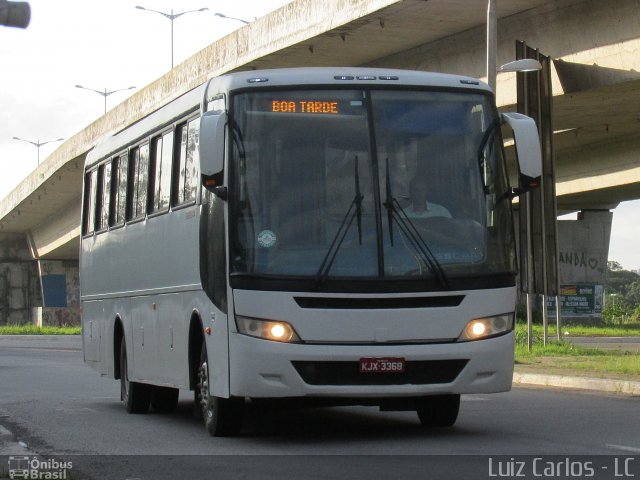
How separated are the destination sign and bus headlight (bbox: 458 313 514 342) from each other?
6.93ft

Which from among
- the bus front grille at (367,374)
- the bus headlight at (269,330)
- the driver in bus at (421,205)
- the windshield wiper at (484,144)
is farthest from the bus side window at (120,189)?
the bus front grille at (367,374)

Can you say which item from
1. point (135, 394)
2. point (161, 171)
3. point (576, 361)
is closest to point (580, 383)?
point (576, 361)

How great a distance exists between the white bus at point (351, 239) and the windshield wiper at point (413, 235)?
11 mm

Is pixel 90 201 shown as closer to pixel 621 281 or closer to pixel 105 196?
pixel 105 196

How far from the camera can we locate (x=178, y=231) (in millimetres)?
14188

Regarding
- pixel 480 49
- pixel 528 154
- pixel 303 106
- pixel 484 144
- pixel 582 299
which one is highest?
pixel 480 49

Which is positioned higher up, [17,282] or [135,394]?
[17,282]

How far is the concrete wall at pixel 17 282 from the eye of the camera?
262ft

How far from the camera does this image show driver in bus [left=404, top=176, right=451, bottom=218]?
1241 centimetres

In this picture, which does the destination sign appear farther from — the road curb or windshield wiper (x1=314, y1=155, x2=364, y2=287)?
the road curb

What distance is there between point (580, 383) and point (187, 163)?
26.5ft

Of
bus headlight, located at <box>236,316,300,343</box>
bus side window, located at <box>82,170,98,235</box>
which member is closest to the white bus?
bus headlight, located at <box>236,316,300,343</box>

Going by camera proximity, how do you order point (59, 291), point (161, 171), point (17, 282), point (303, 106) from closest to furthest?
point (303, 106), point (161, 171), point (59, 291), point (17, 282)

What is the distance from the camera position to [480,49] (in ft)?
102
